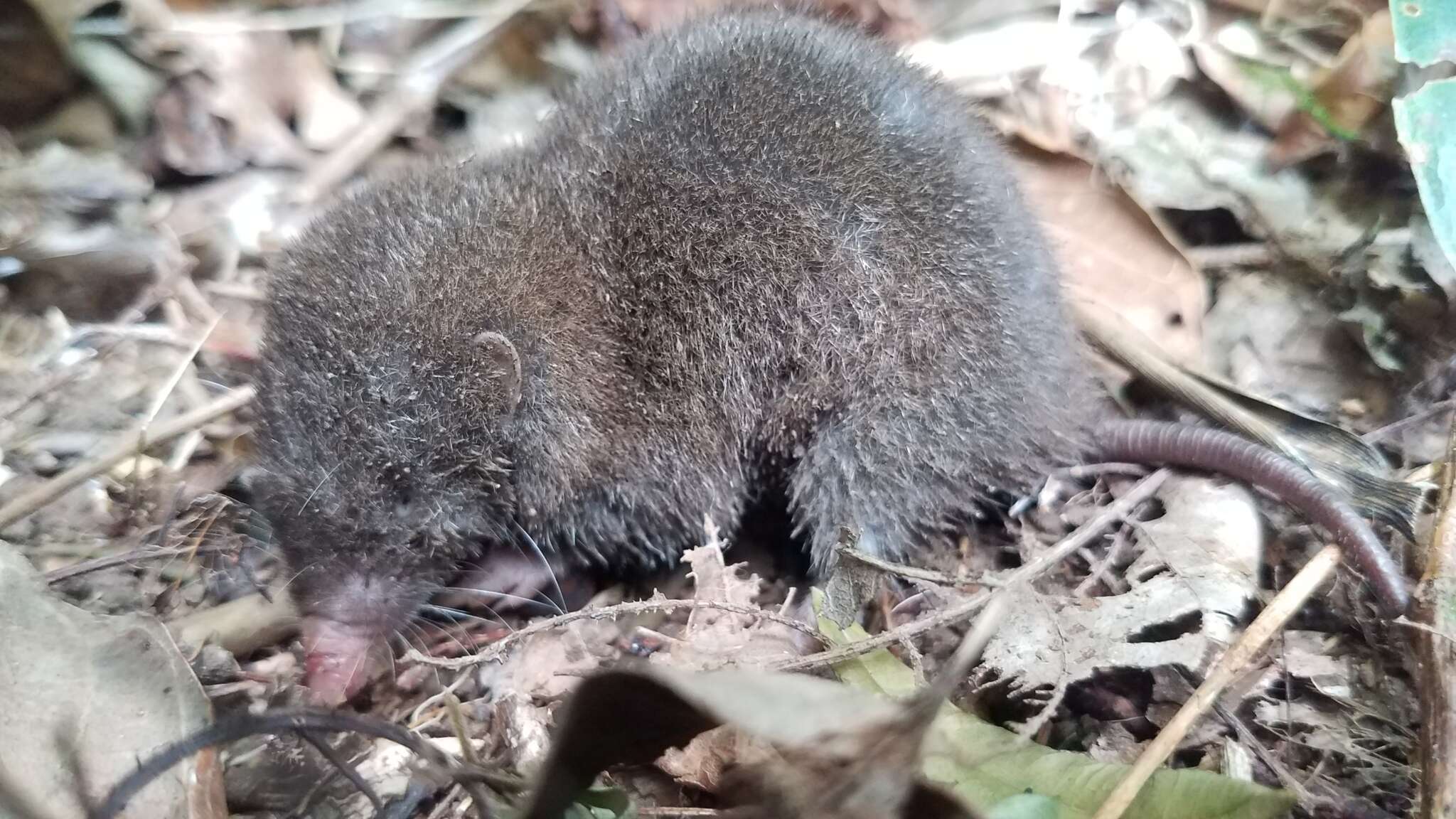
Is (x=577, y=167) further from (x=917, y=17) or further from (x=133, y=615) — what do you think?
(x=917, y=17)

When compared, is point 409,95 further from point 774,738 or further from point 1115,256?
point 774,738

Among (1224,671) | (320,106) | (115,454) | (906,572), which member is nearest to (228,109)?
(320,106)

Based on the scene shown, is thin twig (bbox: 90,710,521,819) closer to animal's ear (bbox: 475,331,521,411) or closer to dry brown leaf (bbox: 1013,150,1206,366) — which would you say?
animal's ear (bbox: 475,331,521,411)

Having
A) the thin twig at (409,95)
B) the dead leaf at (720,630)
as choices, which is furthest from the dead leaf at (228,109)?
the dead leaf at (720,630)

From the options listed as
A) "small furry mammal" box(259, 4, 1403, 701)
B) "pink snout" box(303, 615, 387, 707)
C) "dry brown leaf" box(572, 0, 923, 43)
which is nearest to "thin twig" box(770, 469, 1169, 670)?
"small furry mammal" box(259, 4, 1403, 701)

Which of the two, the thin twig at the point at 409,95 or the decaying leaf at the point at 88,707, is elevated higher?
the thin twig at the point at 409,95

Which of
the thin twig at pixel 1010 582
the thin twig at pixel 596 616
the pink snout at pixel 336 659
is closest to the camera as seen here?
the thin twig at pixel 1010 582

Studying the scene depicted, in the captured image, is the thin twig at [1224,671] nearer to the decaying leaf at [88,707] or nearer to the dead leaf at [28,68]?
the decaying leaf at [88,707]

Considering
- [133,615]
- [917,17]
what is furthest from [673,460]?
[917,17]
